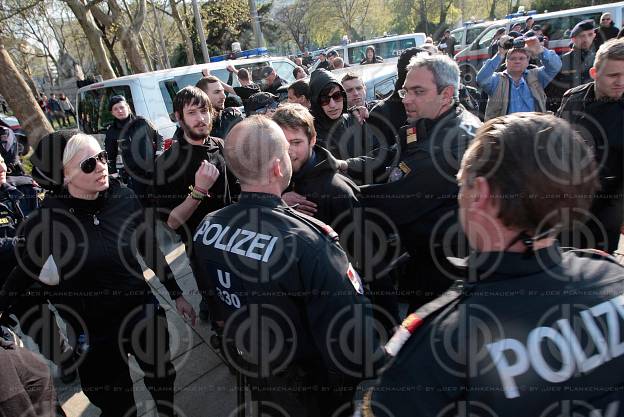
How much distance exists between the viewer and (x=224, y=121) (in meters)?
4.35

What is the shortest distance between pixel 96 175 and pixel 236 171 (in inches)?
31.0

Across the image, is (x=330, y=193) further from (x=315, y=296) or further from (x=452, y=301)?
(x=452, y=301)

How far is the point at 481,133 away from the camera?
106 centimetres

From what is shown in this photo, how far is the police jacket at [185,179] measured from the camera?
276cm

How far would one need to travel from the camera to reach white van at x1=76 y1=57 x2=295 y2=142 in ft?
19.1

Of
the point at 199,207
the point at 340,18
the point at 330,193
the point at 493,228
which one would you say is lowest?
the point at 199,207

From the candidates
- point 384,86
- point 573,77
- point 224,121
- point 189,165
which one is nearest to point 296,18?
point 384,86

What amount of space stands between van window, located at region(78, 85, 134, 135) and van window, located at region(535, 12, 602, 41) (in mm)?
10169

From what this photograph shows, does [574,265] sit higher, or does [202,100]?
[202,100]

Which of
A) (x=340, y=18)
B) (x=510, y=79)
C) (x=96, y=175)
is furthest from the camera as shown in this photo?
(x=340, y=18)

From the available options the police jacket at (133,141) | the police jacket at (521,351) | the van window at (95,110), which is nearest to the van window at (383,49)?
the van window at (95,110)

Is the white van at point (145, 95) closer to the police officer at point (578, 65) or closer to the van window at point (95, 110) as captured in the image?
the van window at point (95, 110)

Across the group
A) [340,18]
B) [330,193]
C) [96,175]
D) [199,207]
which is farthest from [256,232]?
[340,18]

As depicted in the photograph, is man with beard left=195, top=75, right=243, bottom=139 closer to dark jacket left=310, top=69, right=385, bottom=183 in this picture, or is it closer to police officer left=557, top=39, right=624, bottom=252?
dark jacket left=310, top=69, right=385, bottom=183
